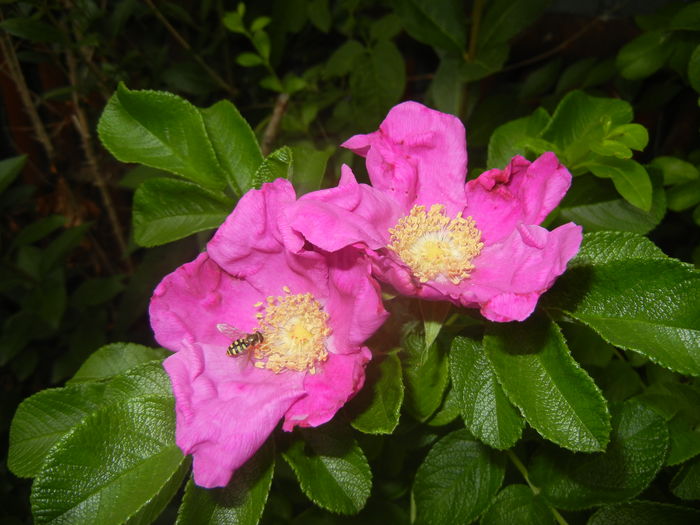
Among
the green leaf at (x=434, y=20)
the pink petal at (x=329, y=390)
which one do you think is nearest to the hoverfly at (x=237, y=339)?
the pink petal at (x=329, y=390)

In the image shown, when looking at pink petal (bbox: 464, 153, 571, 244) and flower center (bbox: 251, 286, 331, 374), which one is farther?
flower center (bbox: 251, 286, 331, 374)

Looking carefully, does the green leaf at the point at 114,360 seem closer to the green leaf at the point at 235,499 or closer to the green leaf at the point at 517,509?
the green leaf at the point at 235,499

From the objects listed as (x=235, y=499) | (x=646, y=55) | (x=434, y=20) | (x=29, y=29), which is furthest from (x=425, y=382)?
(x=29, y=29)

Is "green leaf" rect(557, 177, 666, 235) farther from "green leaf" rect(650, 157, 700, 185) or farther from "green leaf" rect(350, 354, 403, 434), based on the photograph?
"green leaf" rect(350, 354, 403, 434)

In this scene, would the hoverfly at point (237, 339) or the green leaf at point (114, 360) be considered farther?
the green leaf at point (114, 360)

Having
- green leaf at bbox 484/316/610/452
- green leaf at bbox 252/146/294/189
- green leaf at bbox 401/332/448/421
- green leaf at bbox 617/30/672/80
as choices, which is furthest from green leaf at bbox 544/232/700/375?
green leaf at bbox 617/30/672/80

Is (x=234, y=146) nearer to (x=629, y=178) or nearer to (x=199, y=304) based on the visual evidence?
(x=199, y=304)
